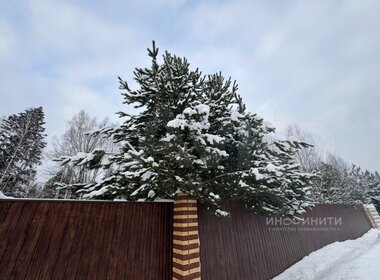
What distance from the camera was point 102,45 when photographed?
724 centimetres

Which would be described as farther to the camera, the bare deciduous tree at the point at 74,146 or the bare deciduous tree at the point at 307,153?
the bare deciduous tree at the point at 307,153

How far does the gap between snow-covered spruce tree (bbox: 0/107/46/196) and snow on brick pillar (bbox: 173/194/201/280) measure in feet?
51.7

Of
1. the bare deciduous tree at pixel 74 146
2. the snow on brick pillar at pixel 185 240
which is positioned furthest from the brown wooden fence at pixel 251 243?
the bare deciduous tree at pixel 74 146

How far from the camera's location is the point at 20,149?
1391 cm

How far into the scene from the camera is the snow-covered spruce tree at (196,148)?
9.59 feet

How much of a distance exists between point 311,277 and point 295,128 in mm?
15729

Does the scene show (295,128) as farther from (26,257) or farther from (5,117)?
(5,117)

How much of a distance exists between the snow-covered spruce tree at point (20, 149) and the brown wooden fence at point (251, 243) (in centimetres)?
1597

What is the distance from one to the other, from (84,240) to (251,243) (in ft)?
11.2

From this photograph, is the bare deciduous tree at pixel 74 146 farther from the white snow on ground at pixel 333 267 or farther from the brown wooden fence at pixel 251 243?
the white snow on ground at pixel 333 267

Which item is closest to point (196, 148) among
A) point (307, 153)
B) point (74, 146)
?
point (74, 146)

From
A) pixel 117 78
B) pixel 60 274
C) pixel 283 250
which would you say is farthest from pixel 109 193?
pixel 283 250

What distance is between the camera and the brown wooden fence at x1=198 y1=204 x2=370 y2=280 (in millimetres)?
3402

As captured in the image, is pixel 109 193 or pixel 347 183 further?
pixel 347 183
